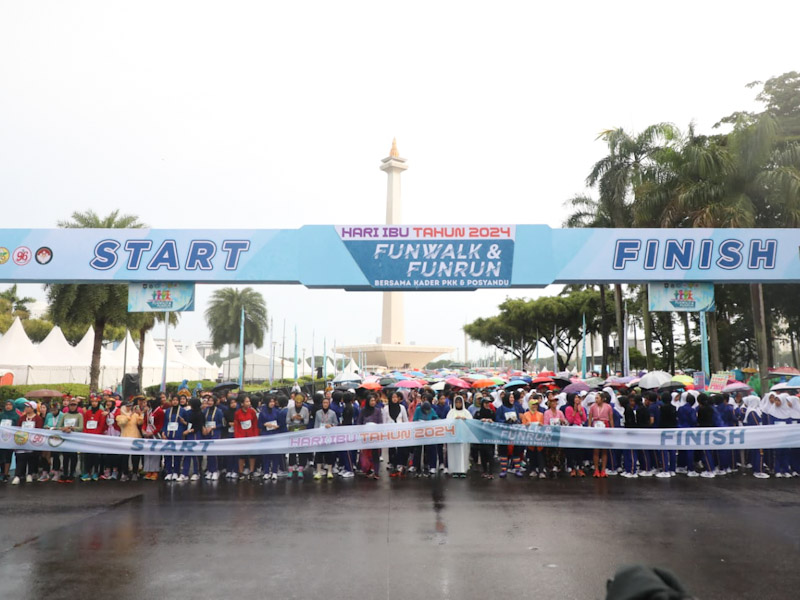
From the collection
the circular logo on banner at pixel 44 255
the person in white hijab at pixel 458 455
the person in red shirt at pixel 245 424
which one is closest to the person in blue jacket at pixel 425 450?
the person in white hijab at pixel 458 455

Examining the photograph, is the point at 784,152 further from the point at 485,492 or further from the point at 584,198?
the point at 485,492

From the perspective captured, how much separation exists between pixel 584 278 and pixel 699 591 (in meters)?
10.9

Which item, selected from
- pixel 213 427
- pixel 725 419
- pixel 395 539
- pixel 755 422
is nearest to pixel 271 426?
pixel 213 427

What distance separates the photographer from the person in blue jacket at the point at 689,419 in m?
13.1

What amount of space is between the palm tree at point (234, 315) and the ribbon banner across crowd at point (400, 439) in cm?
5062

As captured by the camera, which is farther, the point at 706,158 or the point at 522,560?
the point at 706,158

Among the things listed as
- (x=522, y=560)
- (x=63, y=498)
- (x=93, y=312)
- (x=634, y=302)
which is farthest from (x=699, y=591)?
(x=634, y=302)

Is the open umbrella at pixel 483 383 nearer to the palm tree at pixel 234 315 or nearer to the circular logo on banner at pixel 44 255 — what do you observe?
the circular logo on banner at pixel 44 255

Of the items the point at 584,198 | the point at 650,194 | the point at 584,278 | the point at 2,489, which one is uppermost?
the point at 584,198

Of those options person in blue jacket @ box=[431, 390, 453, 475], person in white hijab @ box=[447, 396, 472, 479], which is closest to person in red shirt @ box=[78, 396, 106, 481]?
person in blue jacket @ box=[431, 390, 453, 475]

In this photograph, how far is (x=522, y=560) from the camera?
7113 mm

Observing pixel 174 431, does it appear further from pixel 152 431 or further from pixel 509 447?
pixel 509 447

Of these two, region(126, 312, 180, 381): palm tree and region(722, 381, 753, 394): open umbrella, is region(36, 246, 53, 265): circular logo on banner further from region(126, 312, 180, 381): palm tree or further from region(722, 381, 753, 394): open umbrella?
region(722, 381, 753, 394): open umbrella

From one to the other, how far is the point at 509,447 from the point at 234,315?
52945 mm
